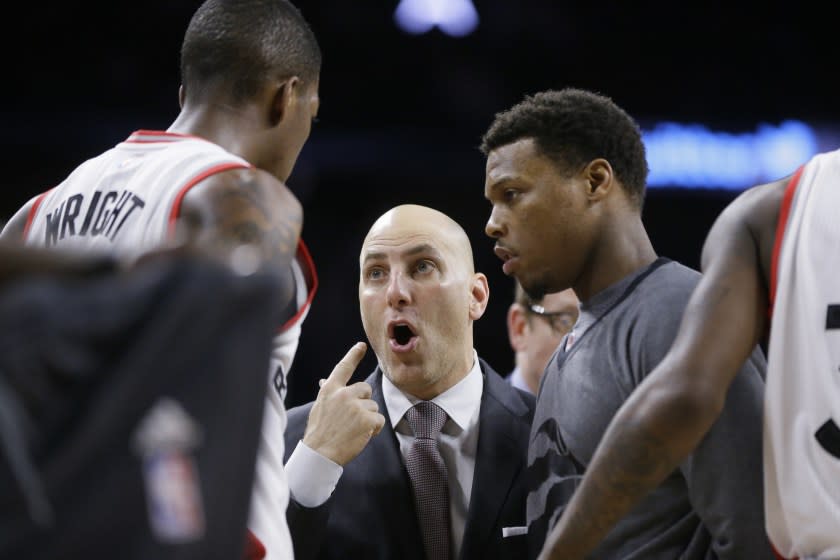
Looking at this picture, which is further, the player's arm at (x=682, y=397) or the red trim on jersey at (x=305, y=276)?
the red trim on jersey at (x=305, y=276)

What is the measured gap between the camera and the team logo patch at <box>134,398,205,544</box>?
2.87 ft

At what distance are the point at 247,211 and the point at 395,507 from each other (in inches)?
46.3

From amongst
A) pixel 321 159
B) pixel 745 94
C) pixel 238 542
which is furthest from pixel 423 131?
pixel 238 542

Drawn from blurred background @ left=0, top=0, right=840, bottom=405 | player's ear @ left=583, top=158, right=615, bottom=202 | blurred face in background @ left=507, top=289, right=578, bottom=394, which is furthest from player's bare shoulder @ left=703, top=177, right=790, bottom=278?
blurred background @ left=0, top=0, right=840, bottom=405

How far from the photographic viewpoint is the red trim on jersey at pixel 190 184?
1844mm

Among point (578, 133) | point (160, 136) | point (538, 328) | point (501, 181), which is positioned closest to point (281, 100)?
point (160, 136)

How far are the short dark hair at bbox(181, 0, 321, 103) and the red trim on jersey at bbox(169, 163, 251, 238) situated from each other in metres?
0.40

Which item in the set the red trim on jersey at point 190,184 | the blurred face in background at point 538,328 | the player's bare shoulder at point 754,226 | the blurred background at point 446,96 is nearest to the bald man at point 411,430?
the red trim on jersey at point 190,184

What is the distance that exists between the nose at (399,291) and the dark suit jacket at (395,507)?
364 mm

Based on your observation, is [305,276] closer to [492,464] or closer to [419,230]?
[492,464]

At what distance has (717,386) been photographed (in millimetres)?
1783

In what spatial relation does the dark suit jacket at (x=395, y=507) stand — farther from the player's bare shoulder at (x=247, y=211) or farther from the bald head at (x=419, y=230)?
the player's bare shoulder at (x=247, y=211)

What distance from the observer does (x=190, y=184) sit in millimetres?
1877

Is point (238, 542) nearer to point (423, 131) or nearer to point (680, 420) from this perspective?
point (680, 420)
